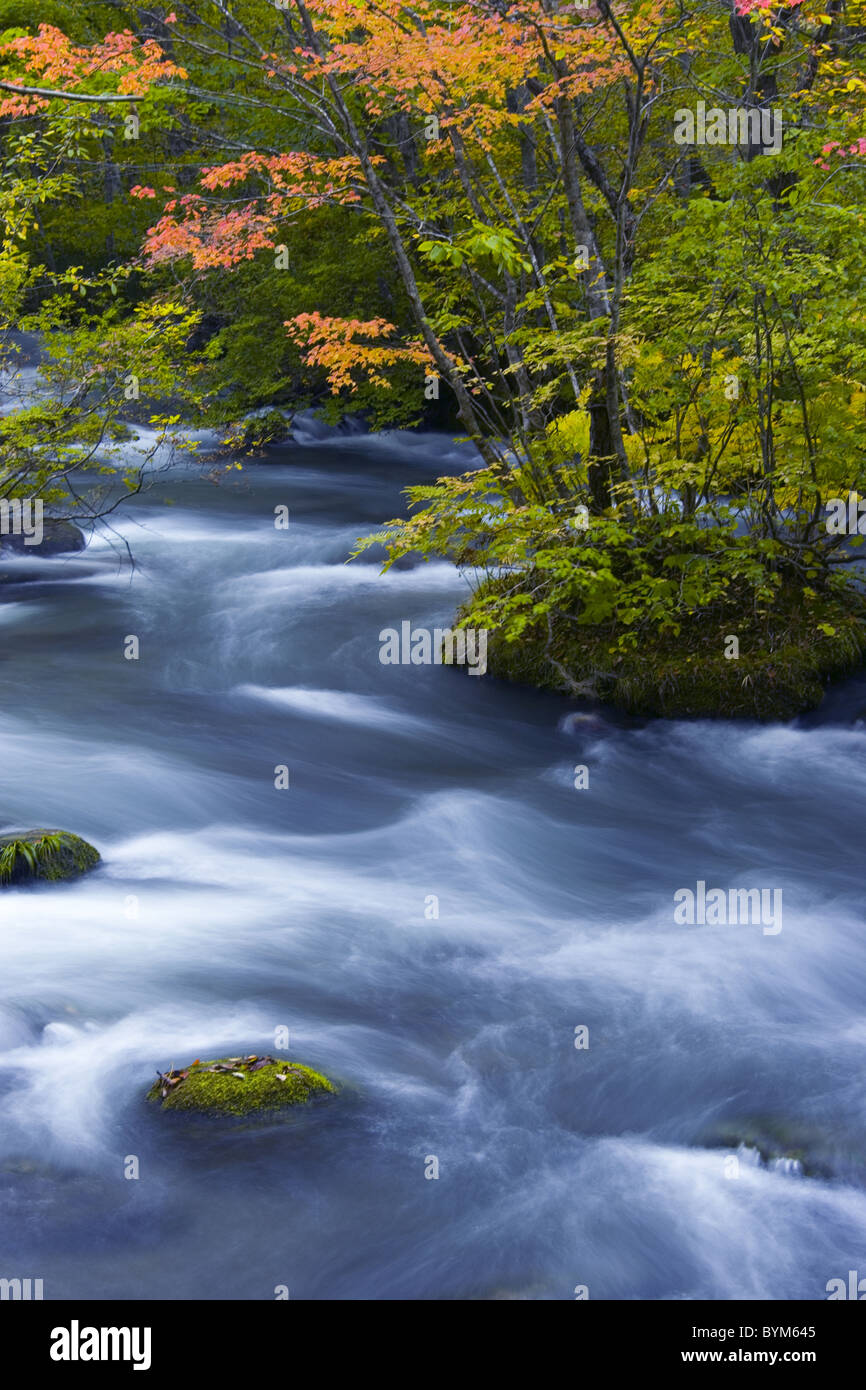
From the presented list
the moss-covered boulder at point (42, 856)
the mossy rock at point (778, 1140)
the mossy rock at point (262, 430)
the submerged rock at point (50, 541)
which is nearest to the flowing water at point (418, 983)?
the mossy rock at point (778, 1140)

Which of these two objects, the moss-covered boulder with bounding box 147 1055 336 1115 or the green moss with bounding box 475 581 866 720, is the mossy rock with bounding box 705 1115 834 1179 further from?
the green moss with bounding box 475 581 866 720

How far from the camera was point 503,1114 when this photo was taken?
4680 mm

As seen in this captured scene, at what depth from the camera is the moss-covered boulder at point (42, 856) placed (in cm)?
623

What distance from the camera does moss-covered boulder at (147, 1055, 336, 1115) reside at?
4.41m

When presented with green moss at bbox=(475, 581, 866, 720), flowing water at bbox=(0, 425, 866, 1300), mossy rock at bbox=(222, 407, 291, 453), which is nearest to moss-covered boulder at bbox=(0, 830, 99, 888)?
flowing water at bbox=(0, 425, 866, 1300)

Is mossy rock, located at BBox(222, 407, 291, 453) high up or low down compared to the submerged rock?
up

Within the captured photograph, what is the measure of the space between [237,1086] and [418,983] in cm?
140

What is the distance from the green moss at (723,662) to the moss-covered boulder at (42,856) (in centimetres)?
447

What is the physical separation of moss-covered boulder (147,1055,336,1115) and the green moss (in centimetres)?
529

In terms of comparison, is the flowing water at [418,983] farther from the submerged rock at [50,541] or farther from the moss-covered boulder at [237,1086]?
the submerged rock at [50,541]
